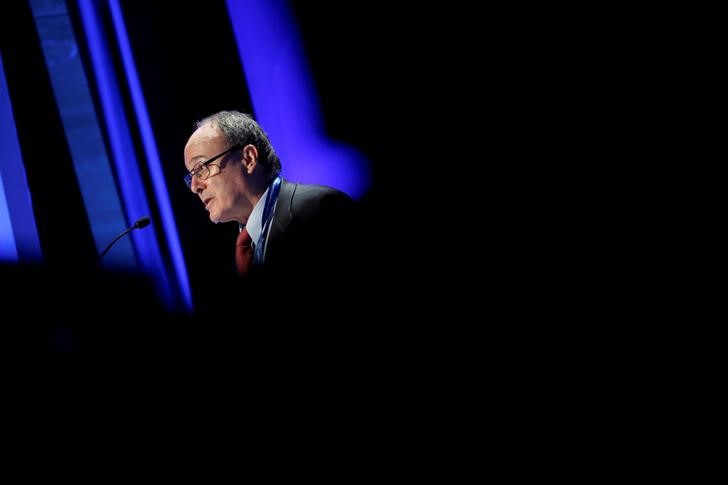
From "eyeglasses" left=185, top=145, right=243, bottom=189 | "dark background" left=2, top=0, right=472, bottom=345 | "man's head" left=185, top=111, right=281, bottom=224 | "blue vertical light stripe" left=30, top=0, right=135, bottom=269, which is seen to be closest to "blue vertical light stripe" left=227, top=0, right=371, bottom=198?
"dark background" left=2, top=0, right=472, bottom=345

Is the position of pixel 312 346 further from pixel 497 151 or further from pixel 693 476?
pixel 693 476

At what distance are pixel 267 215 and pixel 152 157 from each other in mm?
1145

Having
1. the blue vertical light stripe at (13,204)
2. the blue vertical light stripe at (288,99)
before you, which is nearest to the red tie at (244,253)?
the blue vertical light stripe at (288,99)

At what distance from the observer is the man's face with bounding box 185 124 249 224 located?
216 cm

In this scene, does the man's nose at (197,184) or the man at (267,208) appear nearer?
the man at (267,208)

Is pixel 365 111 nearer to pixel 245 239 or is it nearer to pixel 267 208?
pixel 267 208

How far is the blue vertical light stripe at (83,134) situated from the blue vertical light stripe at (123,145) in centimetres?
94

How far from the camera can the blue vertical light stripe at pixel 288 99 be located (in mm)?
2145

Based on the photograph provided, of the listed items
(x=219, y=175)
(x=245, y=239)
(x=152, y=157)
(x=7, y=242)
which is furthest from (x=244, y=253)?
(x=7, y=242)

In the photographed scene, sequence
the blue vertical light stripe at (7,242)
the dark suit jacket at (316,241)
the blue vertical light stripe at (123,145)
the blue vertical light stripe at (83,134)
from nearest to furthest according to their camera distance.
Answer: the dark suit jacket at (316,241) < the blue vertical light stripe at (7,242) < the blue vertical light stripe at (123,145) < the blue vertical light stripe at (83,134)

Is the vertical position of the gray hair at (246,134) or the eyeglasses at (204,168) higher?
the gray hair at (246,134)

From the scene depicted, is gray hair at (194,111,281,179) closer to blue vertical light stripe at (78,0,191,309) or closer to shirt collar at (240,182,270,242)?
shirt collar at (240,182,270,242)

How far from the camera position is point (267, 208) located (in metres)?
2.05

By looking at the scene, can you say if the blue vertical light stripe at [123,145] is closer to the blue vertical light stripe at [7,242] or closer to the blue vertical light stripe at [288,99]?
the blue vertical light stripe at [7,242]
